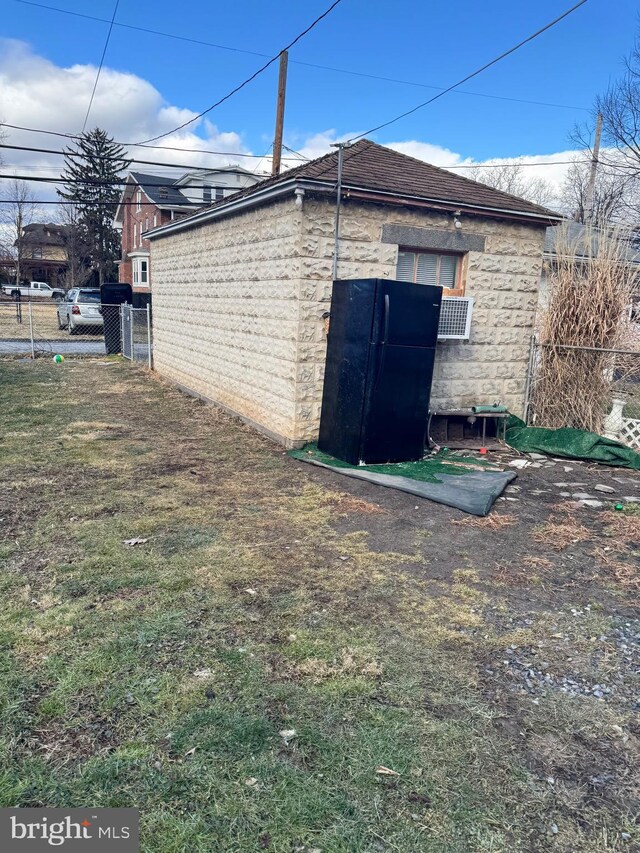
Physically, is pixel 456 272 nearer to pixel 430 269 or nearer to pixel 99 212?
pixel 430 269

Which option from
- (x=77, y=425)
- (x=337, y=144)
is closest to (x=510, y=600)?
(x=337, y=144)

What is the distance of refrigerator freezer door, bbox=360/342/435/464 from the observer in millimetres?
6586

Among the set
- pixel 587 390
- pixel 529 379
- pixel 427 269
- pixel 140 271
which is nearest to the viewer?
pixel 427 269

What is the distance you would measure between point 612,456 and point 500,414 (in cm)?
155

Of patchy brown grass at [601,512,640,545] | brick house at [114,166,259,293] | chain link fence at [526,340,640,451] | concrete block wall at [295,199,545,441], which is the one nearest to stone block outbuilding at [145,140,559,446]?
concrete block wall at [295,199,545,441]

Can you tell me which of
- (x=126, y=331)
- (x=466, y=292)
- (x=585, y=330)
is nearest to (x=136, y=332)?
(x=126, y=331)

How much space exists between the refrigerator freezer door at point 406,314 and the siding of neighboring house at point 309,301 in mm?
1045

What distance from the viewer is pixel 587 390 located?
838 centimetres

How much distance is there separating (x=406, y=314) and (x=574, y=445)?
10.2 feet

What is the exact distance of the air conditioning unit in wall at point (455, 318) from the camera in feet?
25.4

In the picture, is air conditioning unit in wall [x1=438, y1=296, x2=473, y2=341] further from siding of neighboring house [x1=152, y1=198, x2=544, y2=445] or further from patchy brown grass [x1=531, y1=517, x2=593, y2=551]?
patchy brown grass [x1=531, y1=517, x2=593, y2=551]

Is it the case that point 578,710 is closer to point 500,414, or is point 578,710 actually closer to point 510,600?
point 510,600

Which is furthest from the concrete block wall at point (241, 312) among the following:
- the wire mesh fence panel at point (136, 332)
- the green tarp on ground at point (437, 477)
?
the wire mesh fence panel at point (136, 332)

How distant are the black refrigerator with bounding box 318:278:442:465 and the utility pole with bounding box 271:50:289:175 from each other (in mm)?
8440
